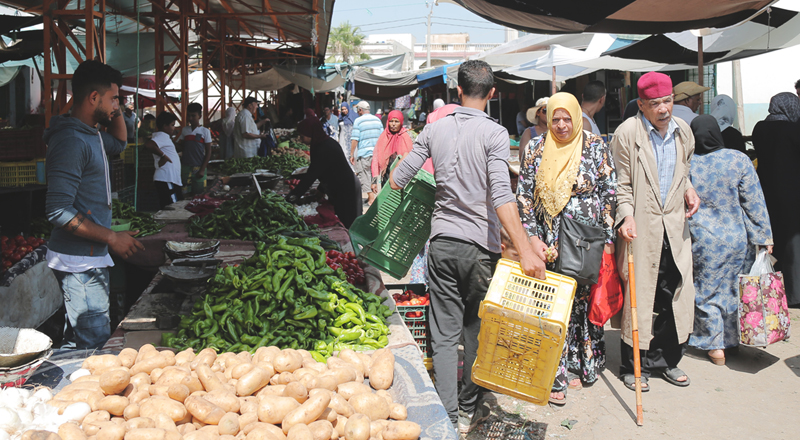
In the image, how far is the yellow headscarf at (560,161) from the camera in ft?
12.8

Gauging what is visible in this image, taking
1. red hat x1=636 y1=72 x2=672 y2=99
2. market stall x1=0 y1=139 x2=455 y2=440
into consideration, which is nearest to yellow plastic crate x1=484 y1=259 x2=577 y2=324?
market stall x1=0 y1=139 x2=455 y2=440

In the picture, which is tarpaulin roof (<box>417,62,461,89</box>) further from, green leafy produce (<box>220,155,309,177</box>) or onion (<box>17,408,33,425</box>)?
onion (<box>17,408,33,425</box>)

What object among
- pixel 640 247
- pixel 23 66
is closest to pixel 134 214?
pixel 640 247

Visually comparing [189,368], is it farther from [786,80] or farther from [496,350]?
[786,80]

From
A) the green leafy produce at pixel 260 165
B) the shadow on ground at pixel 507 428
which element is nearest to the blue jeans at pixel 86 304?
the shadow on ground at pixel 507 428

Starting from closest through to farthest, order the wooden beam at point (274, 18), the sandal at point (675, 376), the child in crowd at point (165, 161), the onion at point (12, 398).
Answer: the onion at point (12, 398), the sandal at point (675, 376), the child in crowd at point (165, 161), the wooden beam at point (274, 18)

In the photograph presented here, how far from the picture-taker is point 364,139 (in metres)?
11.6

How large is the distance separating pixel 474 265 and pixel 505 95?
21.4 m

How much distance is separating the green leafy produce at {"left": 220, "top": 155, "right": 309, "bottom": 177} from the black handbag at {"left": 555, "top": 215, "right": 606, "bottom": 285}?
7216 mm

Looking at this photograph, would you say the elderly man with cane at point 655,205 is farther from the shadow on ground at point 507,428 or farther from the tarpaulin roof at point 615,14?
the tarpaulin roof at point 615,14

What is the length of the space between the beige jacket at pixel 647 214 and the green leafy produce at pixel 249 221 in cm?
294

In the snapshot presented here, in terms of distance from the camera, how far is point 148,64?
14.5 meters

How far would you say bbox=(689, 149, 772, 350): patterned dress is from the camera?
4.69 m

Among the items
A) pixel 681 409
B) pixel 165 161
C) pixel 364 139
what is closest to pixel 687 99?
pixel 681 409
